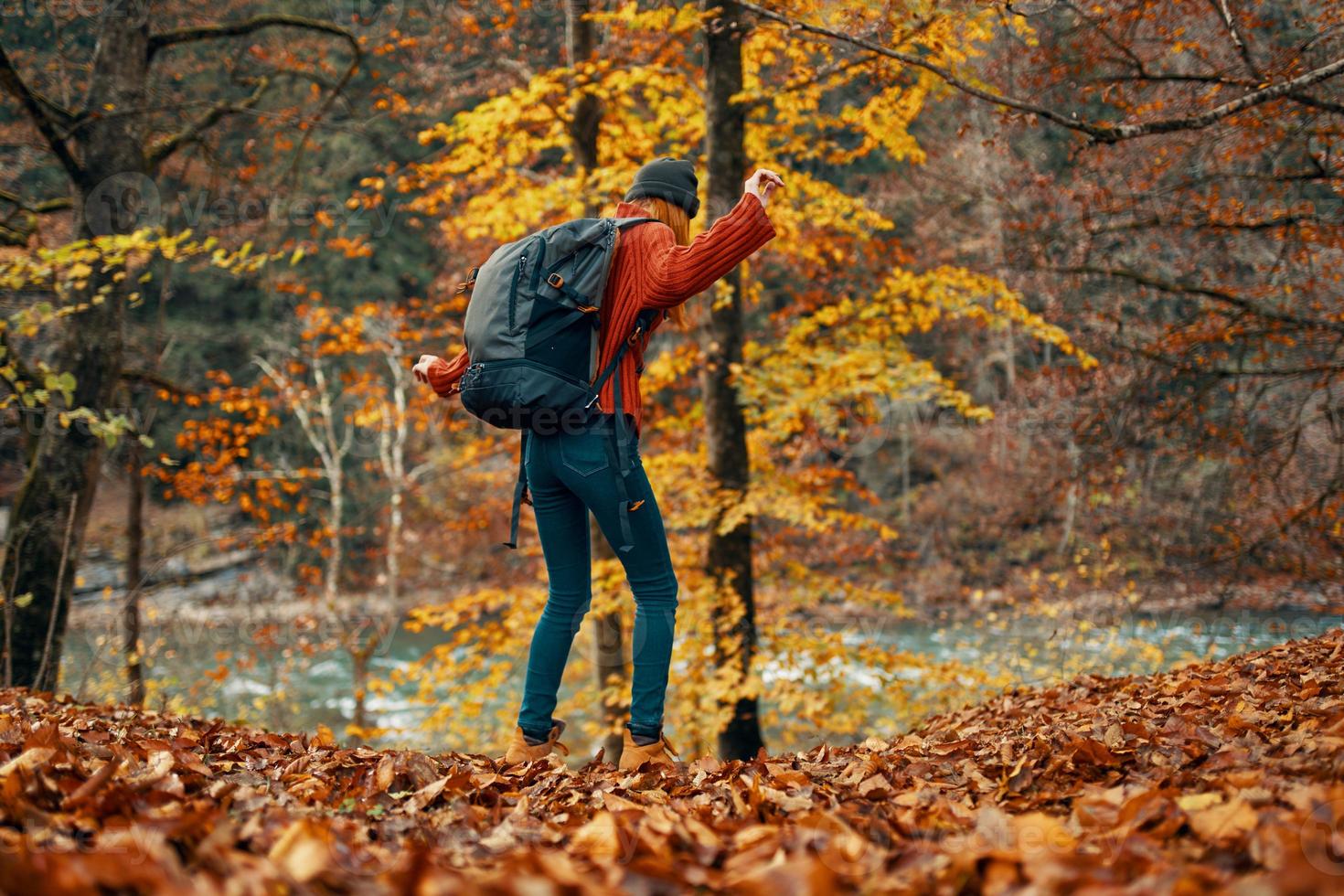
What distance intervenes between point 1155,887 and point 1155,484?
1209 cm

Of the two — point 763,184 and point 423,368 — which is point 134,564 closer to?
point 423,368

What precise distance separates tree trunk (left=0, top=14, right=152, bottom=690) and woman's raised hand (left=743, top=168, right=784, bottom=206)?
4989 millimetres

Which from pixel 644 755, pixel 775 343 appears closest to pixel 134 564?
pixel 775 343

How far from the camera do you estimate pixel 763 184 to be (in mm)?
2770

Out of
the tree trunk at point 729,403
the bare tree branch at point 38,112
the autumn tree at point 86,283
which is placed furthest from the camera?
the tree trunk at point 729,403

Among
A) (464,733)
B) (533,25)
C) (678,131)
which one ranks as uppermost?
(533,25)

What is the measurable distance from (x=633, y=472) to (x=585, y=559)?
449 mm

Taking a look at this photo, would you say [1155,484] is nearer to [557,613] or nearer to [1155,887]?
[557,613]

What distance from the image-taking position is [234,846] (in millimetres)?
1622

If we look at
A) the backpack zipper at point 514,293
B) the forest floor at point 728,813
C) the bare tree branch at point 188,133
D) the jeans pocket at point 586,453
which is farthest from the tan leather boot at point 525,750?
the bare tree branch at point 188,133

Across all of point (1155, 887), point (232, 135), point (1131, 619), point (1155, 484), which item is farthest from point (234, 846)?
point (232, 135)

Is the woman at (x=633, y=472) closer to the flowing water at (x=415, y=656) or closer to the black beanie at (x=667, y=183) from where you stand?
the black beanie at (x=667, y=183)

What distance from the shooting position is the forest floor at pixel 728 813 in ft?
4.60

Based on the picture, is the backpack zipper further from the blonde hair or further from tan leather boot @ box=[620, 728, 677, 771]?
tan leather boot @ box=[620, 728, 677, 771]
